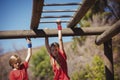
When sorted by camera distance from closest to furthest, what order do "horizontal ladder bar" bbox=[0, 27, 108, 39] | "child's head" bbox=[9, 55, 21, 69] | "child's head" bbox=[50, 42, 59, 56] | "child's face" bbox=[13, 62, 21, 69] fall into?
"child's head" bbox=[9, 55, 21, 69], "child's face" bbox=[13, 62, 21, 69], "child's head" bbox=[50, 42, 59, 56], "horizontal ladder bar" bbox=[0, 27, 108, 39]

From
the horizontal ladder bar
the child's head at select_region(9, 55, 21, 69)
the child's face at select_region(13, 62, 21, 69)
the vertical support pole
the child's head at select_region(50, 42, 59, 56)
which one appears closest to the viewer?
the child's head at select_region(9, 55, 21, 69)

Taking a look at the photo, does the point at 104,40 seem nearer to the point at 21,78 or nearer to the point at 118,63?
the point at 21,78

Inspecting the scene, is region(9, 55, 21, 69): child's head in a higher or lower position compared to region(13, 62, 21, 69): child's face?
higher

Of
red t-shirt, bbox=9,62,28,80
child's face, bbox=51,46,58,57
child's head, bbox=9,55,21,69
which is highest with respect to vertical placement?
child's face, bbox=51,46,58,57

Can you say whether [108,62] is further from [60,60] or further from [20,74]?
[20,74]

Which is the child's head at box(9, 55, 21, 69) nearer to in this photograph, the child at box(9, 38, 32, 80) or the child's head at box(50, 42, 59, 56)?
the child at box(9, 38, 32, 80)

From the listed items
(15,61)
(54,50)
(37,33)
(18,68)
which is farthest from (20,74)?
(37,33)

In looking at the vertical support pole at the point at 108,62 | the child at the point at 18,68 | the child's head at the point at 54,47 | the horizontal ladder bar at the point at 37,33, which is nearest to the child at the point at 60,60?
the child's head at the point at 54,47

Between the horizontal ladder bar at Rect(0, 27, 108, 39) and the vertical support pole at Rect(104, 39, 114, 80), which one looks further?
the vertical support pole at Rect(104, 39, 114, 80)

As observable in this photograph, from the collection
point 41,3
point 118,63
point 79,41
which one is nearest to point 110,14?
point 118,63

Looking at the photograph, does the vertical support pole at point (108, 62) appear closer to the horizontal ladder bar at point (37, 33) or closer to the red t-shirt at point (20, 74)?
the horizontal ladder bar at point (37, 33)

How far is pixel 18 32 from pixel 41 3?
2.35 metres

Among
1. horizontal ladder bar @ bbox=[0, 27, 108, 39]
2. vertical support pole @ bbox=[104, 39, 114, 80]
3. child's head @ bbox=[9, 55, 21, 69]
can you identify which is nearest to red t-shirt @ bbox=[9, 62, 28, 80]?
child's head @ bbox=[9, 55, 21, 69]

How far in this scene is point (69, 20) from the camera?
7414mm
